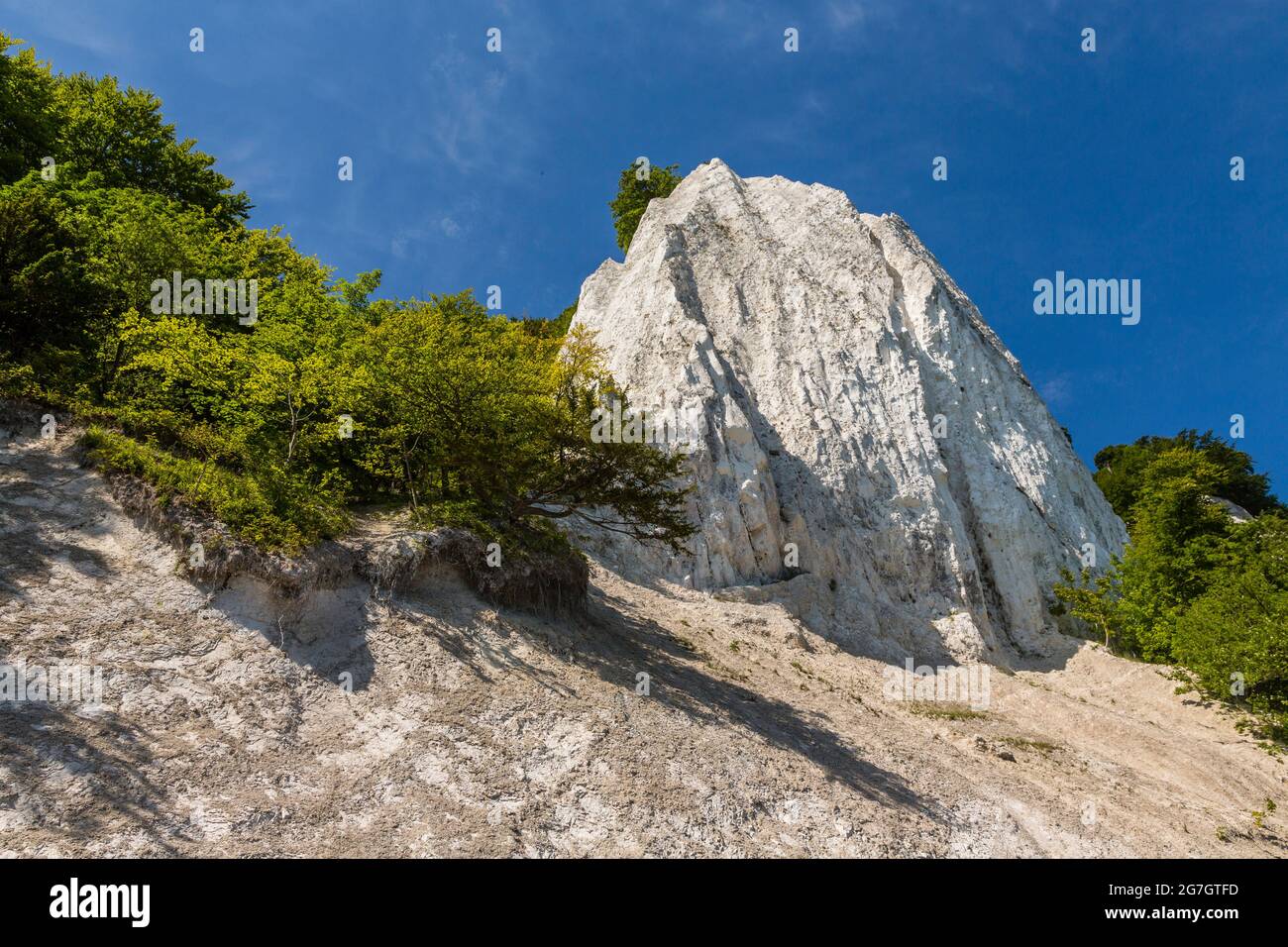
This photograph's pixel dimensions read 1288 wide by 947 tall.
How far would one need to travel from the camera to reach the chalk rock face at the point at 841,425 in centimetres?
2628

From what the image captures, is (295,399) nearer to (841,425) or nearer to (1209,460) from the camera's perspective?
(841,425)

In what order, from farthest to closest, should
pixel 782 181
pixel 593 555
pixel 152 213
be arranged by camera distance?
pixel 782 181, pixel 593 555, pixel 152 213

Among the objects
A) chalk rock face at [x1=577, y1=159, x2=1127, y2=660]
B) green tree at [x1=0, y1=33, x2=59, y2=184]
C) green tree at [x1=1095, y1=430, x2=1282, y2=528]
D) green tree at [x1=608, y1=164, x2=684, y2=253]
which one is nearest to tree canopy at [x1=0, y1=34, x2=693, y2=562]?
green tree at [x1=0, y1=33, x2=59, y2=184]

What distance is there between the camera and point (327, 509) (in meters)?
14.7

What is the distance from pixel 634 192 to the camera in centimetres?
5259

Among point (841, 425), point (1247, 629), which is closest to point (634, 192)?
point (841, 425)

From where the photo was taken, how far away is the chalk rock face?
2628 centimetres

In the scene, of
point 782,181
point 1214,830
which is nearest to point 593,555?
point 1214,830

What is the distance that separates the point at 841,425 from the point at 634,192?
30632mm

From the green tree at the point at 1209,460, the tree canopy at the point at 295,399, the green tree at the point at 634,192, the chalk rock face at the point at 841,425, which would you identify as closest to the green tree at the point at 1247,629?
the chalk rock face at the point at 841,425

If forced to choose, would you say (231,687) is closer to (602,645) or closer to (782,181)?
(602,645)

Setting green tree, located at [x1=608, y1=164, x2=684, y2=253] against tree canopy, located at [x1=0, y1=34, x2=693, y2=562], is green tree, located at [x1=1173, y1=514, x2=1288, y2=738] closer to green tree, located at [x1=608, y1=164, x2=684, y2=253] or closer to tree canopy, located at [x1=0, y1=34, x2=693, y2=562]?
tree canopy, located at [x1=0, y1=34, x2=693, y2=562]

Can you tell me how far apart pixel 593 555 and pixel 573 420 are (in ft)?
29.9

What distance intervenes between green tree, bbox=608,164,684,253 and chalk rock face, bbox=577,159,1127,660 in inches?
383
